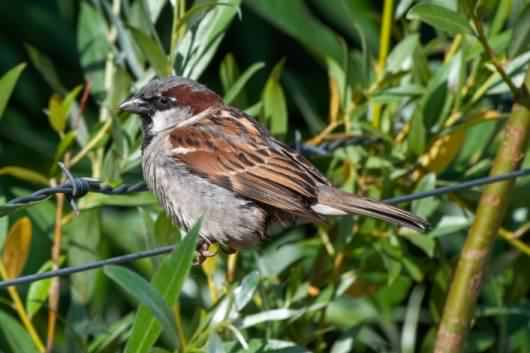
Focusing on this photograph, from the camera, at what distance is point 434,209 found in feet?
9.53

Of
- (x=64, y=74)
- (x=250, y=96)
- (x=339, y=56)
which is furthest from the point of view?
(x=64, y=74)

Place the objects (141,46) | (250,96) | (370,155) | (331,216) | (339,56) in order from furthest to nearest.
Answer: (250,96)
(339,56)
(370,155)
(331,216)
(141,46)

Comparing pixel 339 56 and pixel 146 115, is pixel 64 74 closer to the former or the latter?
pixel 339 56

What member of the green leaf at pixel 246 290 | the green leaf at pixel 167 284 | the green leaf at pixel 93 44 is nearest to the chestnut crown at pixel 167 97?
the green leaf at pixel 93 44

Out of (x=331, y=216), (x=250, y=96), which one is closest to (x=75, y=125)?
(x=331, y=216)

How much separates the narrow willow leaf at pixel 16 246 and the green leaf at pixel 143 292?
0.76 meters

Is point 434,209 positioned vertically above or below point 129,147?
below

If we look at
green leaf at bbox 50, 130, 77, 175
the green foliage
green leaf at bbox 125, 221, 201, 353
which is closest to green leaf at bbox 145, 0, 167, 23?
the green foliage

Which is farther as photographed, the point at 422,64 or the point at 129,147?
the point at 422,64

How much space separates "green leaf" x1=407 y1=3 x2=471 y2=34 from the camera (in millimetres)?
2426

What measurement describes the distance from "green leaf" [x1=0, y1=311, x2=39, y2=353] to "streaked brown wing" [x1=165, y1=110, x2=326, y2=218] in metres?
0.57

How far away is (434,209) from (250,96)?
A: 4.47 feet

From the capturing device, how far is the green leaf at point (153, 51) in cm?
258

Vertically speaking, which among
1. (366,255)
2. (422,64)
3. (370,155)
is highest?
(422,64)
